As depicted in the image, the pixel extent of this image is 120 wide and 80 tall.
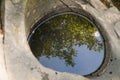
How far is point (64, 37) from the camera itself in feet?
13.9

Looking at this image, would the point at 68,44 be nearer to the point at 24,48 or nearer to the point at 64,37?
the point at 64,37

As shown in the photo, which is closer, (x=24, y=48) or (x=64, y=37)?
(x=24, y=48)

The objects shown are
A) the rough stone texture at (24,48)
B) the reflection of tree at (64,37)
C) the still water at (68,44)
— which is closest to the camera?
the rough stone texture at (24,48)

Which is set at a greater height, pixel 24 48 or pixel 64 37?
pixel 64 37

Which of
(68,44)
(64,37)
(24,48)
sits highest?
(64,37)

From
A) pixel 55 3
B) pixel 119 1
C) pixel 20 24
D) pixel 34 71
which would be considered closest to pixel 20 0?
pixel 20 24

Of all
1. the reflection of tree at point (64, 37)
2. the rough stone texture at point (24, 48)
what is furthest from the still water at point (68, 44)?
the rough stone texture at point (24, 48)

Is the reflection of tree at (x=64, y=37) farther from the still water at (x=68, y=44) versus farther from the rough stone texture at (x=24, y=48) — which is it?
the rough stone texture at (x=24, y=48)

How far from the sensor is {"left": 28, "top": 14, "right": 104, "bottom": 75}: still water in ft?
12.8

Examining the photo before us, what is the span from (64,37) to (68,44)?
13cm

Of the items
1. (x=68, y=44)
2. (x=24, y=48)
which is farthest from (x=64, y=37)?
(x=24, y=48)

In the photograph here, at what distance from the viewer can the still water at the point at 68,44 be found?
3908 millimetres

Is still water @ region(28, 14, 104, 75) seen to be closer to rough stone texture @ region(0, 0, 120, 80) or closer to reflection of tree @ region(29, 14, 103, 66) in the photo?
reflection of tree @ region(29, 14, 103, 66)

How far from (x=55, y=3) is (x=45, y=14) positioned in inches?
7.6
